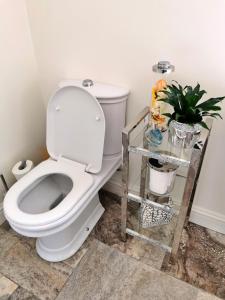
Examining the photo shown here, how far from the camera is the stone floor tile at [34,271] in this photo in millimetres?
1146

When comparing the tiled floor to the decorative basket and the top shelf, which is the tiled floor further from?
the top shelf

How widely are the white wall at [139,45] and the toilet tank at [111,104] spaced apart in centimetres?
5

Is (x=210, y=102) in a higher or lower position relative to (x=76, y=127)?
higher

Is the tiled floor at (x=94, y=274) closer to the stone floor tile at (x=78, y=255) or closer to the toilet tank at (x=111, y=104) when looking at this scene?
the stone floor tile at (x=78, y=255)

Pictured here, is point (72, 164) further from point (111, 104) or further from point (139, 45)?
point (139, 45)

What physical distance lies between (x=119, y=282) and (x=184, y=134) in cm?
83

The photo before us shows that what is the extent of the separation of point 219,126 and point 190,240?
713 millimetres

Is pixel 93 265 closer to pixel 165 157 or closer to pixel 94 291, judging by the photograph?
pixel 94 291

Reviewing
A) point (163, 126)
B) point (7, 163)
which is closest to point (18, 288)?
point (7, 163)

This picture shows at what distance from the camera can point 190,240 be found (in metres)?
1.36

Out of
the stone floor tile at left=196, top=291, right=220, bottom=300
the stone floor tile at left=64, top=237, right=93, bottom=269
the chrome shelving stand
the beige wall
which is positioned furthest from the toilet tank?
the stone floor tile at left=196, top=291, right=220, bottom=300

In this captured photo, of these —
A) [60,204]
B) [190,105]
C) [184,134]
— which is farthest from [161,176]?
[60,204]

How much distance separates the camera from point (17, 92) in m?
1.39

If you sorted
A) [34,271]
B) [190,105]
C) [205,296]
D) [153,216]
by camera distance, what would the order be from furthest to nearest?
[153,216] < [34,271] < [205,296] < [190,105]
